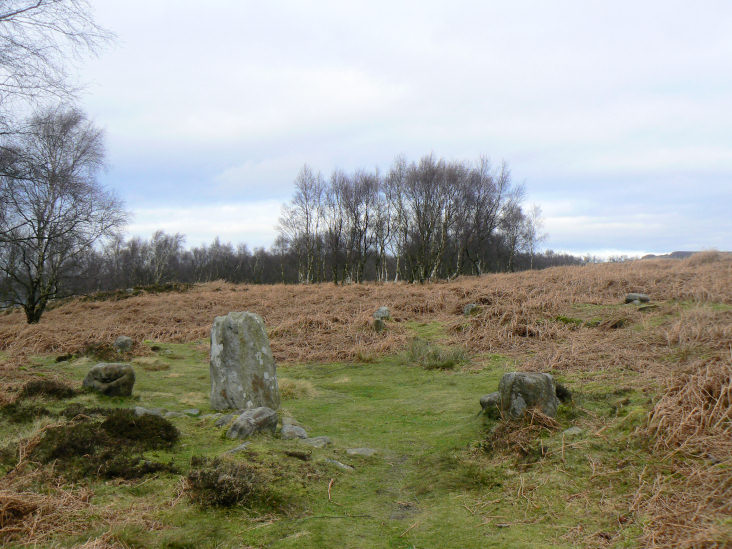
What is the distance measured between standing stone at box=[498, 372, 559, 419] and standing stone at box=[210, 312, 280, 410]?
12.2 feet

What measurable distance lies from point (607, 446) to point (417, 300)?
12361mm

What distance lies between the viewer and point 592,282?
14.0m

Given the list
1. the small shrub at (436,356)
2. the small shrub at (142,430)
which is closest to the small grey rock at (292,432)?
the small shrub at (142,430)

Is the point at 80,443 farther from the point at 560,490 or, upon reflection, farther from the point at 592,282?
the point at 592,282

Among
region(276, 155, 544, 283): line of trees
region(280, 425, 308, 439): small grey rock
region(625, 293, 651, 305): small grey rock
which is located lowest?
region(280, 425, 308, 439): small grey rock

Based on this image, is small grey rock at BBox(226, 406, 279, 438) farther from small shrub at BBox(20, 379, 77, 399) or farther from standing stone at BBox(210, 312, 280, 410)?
small shrub at BBox(20, 379, 77, 399)

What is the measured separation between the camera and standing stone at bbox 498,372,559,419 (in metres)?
4.73

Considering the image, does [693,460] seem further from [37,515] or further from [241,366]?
[241,366]

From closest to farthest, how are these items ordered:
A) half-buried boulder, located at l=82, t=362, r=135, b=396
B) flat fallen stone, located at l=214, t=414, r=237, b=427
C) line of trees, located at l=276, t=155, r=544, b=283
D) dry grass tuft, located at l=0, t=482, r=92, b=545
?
dry grass tuft, located at l=0, t=482, r=92, b=545, flat fallen stone, located at l=214, t=414, r=237, b=427, half-buried boulder, located at l=82, t=362, r=135, b=396, line of trees, located at l=276, t=155, r=544, b=283

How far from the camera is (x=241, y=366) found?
690 centimetres

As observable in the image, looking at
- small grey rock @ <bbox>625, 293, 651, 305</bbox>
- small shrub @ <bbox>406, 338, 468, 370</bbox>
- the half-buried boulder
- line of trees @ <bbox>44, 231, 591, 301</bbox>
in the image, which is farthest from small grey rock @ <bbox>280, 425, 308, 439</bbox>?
line of trees @ <bbox>44, 231, 591, 301</bbox>

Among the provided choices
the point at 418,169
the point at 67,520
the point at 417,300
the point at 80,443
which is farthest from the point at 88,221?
the point at 418,169

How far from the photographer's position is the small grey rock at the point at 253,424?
495cm

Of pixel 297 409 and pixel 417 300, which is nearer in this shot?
pixel 297 409
